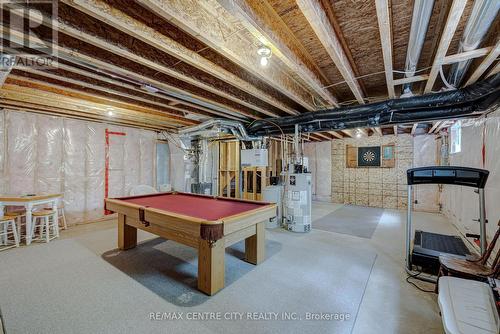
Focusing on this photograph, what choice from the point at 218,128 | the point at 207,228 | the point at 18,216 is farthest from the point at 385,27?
the point at 18,216

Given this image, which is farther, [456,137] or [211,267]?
[456,137]

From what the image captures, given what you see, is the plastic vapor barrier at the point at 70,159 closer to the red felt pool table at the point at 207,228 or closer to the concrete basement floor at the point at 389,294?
the concrete basement floor at the point at 389,294

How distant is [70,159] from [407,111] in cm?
662

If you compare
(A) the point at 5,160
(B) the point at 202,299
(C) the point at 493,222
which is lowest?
(B) the point at 202,299

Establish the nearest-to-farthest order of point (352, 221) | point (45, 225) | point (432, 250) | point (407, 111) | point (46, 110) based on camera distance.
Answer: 1. point (432, 250)
2. point (407, 111)
3. point (45, 225)
4. point (46, 110)
5. point (352, 221)

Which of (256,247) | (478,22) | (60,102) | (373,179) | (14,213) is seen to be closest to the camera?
(478,22)

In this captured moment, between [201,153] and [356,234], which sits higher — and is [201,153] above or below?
above

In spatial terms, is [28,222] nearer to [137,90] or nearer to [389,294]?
[137,90]

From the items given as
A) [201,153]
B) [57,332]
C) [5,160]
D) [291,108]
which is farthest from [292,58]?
[5,160]

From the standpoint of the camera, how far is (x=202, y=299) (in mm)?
2154

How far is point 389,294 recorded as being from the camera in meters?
2.24

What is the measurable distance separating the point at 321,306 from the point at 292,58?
2.51 m

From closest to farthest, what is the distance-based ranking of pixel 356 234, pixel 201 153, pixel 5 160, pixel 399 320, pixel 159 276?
pixel 399 320
pixel 159 276
pixel 5 160
pixel 356 234
pixel 201 153

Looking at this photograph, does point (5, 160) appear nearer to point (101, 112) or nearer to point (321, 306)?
point (101, 112)
